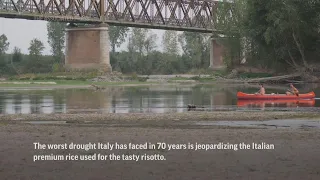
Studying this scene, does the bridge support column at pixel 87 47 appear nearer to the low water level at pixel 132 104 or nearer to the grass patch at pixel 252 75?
the grass patch at pixel 252 75

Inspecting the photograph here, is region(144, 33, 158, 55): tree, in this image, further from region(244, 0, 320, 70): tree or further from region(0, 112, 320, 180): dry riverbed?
region(0, 112, 320, 180): dry riverbed

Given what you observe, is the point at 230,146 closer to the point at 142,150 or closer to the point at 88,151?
the point at 142,150

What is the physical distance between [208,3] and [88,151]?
11369 cm

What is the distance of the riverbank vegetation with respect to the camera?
6588 cm

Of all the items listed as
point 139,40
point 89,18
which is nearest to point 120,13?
point 89,18

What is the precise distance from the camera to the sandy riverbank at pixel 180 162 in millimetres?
9391

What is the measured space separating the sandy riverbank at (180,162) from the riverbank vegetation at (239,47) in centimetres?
5175

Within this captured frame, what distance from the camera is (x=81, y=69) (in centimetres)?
8781

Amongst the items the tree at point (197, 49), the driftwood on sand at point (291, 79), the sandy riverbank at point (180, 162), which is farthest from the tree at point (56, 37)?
the sandy riverbank at point (180, 162)

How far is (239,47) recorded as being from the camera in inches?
3457

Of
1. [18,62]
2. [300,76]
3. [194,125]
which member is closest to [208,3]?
[18,62]

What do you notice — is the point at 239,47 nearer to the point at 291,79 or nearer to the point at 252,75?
the point at 252,75

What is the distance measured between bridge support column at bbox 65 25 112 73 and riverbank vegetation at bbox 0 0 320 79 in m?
2.98

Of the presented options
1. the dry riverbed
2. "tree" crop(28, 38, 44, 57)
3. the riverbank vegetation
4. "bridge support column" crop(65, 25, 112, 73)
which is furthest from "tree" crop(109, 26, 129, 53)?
the dry riverbed
